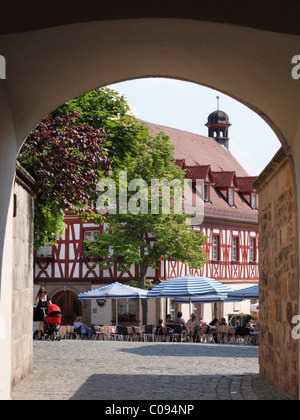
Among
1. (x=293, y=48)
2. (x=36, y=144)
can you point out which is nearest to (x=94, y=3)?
(x=293, y=48)

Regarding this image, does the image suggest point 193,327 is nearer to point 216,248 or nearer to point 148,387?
point 216,248

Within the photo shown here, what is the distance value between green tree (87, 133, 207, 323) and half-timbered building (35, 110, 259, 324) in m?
2.81

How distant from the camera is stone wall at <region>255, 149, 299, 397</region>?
8837mm

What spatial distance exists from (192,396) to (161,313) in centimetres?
2941

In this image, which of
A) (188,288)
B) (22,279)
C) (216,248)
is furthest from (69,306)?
(22,279)

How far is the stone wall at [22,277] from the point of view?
980 centimetres

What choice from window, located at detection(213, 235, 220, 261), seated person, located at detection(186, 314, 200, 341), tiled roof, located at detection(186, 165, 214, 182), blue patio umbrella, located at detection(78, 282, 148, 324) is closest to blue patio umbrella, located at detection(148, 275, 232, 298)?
blue patio umbrella, located at detection(78, 282, 148, 324)

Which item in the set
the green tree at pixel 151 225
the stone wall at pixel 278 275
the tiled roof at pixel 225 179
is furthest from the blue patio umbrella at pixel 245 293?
the tiled roof at pixel 225 179

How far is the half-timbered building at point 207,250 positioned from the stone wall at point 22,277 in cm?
2739

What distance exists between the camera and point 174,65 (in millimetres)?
7945

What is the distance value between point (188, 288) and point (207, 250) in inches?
679

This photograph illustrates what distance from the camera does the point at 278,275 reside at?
10.0m

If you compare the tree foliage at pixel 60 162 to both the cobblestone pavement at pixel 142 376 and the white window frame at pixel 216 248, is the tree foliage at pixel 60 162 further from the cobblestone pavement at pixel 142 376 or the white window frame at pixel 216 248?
the white window frame at pixel 216 248

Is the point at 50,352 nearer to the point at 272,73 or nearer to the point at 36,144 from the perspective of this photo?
the point at 36,144
